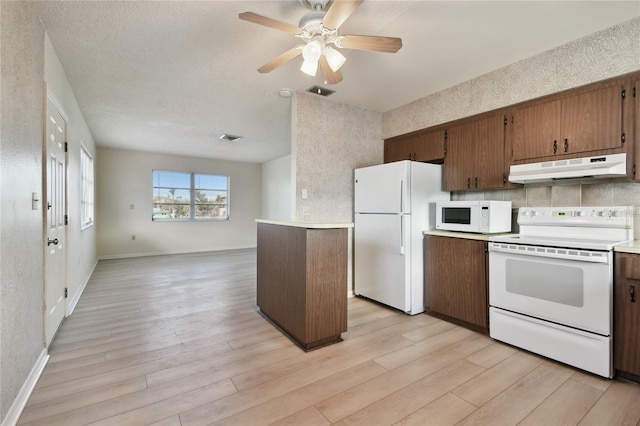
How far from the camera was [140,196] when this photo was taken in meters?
7.16

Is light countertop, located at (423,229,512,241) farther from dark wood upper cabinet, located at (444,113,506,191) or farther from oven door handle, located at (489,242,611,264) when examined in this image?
dark wood upper cabinet, located at (444,113,506,191)

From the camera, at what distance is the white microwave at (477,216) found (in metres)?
2.79

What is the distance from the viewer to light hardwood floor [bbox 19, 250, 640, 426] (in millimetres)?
1640

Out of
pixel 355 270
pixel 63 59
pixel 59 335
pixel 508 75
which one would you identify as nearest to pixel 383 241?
pixel 355 270

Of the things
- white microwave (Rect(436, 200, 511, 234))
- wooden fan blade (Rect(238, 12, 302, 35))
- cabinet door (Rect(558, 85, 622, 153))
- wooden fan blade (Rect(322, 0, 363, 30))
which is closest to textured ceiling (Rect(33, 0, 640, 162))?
wooden fan blade (Rect(238, 12, 302, 35))

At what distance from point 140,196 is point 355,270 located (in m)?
5.94

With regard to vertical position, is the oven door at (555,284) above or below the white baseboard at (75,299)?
above

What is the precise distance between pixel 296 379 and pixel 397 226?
1882 millimetres

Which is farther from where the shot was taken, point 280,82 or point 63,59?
point 280,82

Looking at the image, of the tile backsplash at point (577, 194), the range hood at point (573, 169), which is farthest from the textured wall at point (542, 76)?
the tile backsplash at point (577, 194)

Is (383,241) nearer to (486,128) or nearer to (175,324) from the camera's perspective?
(486,128)

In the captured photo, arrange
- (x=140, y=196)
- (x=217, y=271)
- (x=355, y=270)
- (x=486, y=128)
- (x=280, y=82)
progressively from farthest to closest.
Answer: (x=140, y=196) → (x=217, y=271) → (x=355, y=270) → (x=280, y=82) → (x=486, y=128)

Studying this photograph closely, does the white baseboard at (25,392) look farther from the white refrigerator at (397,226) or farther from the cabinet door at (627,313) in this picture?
the cabinet door at (627,313)

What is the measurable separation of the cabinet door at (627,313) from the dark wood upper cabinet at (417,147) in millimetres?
1926
